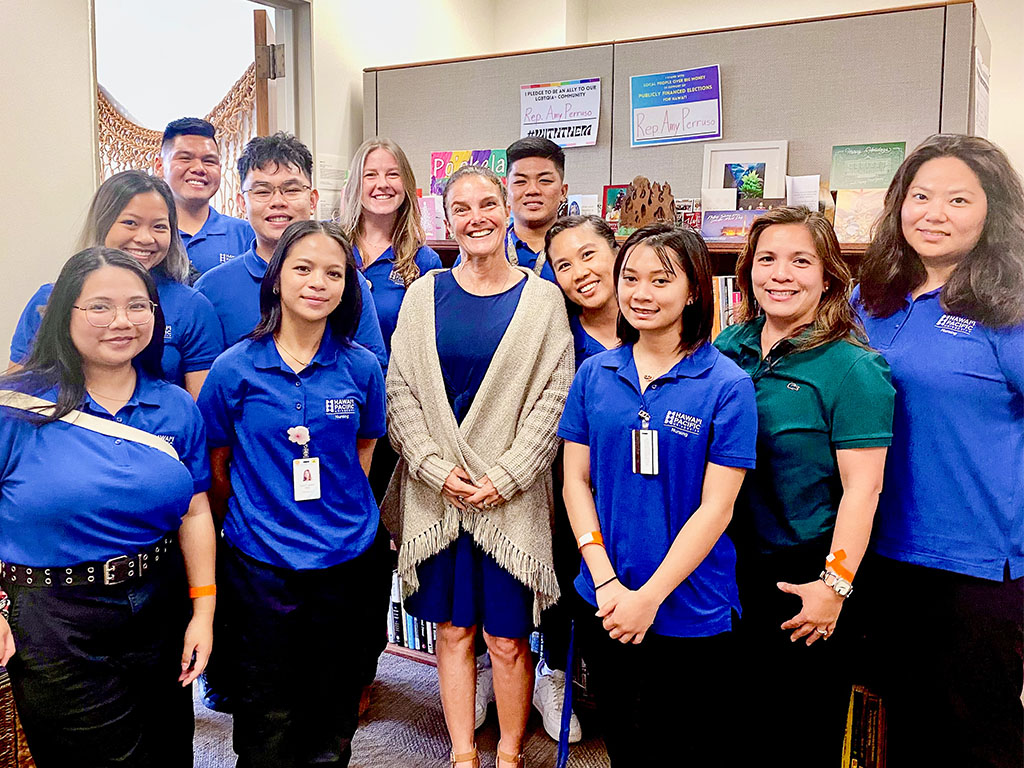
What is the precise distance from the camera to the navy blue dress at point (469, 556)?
189 centimetres

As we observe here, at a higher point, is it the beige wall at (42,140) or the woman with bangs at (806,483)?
the beige wall at (42,140)

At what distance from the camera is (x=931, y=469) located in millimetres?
1545

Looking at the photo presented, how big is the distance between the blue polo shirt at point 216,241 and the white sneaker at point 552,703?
57.4 inches

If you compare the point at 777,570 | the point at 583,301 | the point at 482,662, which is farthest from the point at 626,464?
the point at 482,662

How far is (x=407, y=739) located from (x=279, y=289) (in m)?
1.34

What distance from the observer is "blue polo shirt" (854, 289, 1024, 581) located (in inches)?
59.0

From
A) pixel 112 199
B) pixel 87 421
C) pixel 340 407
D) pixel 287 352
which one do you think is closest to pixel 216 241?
pixel 112 199

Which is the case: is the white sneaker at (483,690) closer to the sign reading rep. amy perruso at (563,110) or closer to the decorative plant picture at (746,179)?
the decorative plant picture at (746,179)

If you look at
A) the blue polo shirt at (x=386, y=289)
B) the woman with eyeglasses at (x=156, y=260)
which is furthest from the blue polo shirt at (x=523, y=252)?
the woman with eyeglasses at (x=156, y=260)

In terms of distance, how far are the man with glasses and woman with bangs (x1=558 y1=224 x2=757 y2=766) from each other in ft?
2.06

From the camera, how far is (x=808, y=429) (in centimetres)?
→ 154


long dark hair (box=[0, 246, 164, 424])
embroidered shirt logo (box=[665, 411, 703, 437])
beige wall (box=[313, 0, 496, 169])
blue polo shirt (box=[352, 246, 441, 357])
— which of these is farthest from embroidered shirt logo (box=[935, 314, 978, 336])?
beige wall (box=[313, 0, 496, 169])

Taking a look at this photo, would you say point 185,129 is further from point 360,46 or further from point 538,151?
point 360,46

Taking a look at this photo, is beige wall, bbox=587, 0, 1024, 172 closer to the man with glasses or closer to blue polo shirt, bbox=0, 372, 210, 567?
Answer: the man with glasses
